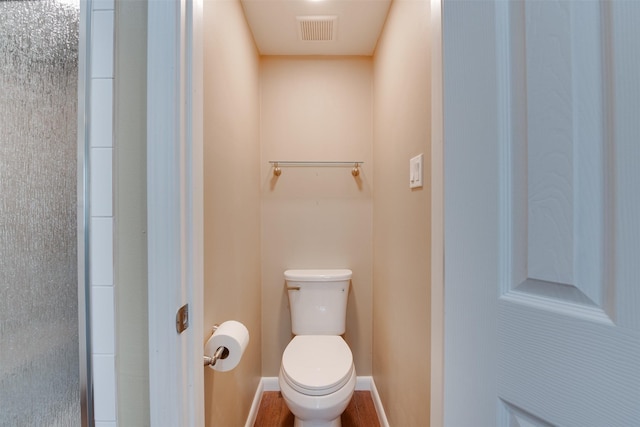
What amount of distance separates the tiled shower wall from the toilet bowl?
76 centimetres

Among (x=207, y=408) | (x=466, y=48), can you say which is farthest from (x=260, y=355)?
(x=466, y=48)

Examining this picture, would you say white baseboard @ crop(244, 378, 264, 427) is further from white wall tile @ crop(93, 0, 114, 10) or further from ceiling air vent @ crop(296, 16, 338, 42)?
ceiling air vent @ crop(296, 16, 338, 42)

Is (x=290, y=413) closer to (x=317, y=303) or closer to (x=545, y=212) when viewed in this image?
(x=317, y=303)

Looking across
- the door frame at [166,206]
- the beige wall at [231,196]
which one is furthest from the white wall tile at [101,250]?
the beige wall at [231,196]

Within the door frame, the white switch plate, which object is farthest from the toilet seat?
the white switch plate

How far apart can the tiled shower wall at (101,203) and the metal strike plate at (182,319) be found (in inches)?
6.0

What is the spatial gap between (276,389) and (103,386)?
4.66 ft

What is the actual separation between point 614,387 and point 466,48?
1.88 feet

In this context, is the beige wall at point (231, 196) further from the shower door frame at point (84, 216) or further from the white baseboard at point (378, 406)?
the white baseboard at point (378, 406)

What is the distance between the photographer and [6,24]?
0.52m

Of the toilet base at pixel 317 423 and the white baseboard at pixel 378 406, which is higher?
the toilet base at pixel 317 423

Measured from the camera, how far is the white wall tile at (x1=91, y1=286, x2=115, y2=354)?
62 centimetres

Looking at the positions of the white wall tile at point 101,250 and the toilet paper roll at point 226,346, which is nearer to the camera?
the white wall tile at point 101,250

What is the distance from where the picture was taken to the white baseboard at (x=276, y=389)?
1.47 m
